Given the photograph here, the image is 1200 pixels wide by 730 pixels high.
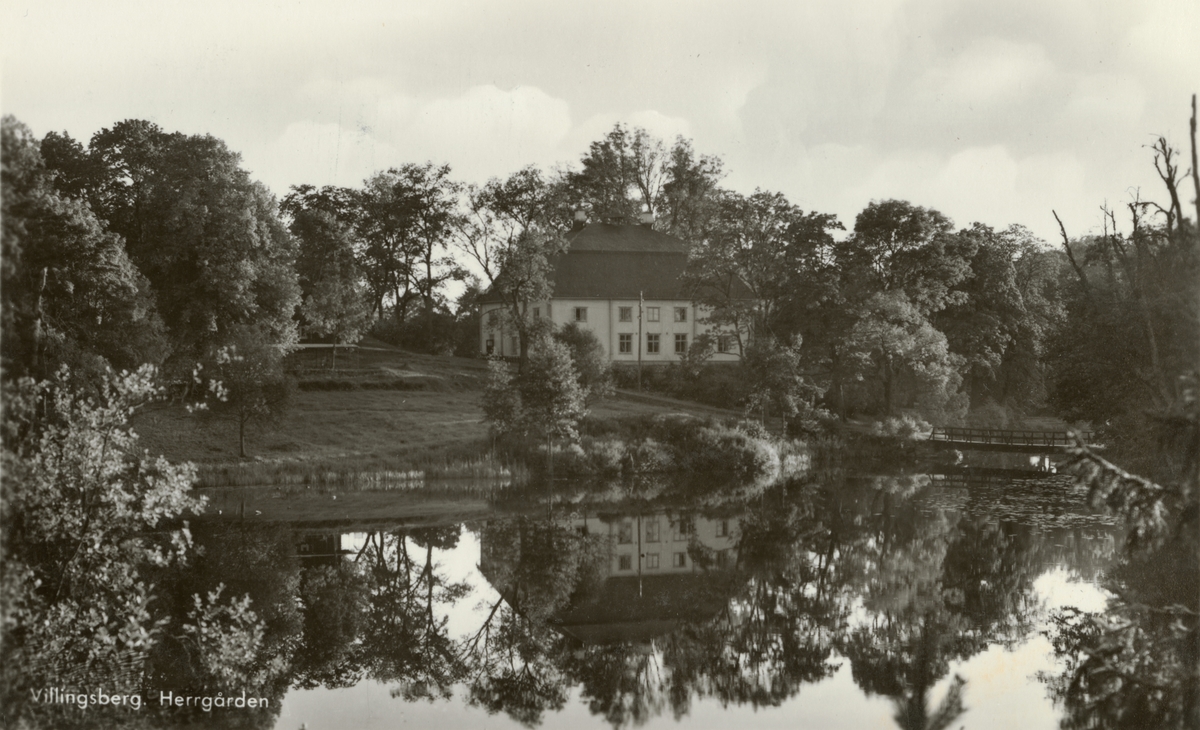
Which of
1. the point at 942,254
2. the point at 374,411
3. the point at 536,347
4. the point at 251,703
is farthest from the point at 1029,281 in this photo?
the point at 251,703

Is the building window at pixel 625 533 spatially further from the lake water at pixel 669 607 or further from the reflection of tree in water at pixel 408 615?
the reflection of tree in water at pixel 408 615

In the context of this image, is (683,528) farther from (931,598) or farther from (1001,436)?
(1001,436)

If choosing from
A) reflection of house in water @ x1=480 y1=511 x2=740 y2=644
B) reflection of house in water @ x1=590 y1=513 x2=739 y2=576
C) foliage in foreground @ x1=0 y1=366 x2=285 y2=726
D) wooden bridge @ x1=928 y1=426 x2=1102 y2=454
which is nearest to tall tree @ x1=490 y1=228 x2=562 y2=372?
wooden bridge @ x1=928 y1=426 x2=1102 y2=454

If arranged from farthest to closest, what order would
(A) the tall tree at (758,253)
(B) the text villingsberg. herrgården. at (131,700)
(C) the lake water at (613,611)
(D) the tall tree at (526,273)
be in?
(D) the tall tree at (526,273)
(A) the tall tree at (758,253)
(C) the lake water at (613,611)
(B) the text villingsberg. herrgården. at (131,700)

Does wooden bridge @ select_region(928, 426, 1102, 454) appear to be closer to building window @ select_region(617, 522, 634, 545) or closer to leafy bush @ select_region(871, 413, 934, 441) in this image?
leafy bush @ select_region(871, 413, 934, 441)

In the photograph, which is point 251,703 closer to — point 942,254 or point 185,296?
point 185,296

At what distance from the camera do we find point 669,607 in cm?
2052

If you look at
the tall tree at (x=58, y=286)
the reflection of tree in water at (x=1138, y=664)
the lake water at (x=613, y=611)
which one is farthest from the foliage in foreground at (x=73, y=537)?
the reflection of tree in water at (x=1138, y=664)

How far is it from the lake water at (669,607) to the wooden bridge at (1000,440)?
24.9 feet

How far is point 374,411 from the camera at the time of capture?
42.1 m

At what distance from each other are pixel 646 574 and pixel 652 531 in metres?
4.65

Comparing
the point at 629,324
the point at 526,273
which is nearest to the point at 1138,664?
the point at 526,273

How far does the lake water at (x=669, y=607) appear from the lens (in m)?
14.5

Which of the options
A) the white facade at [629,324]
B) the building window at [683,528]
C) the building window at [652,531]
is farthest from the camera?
the white facade at [629,324]
